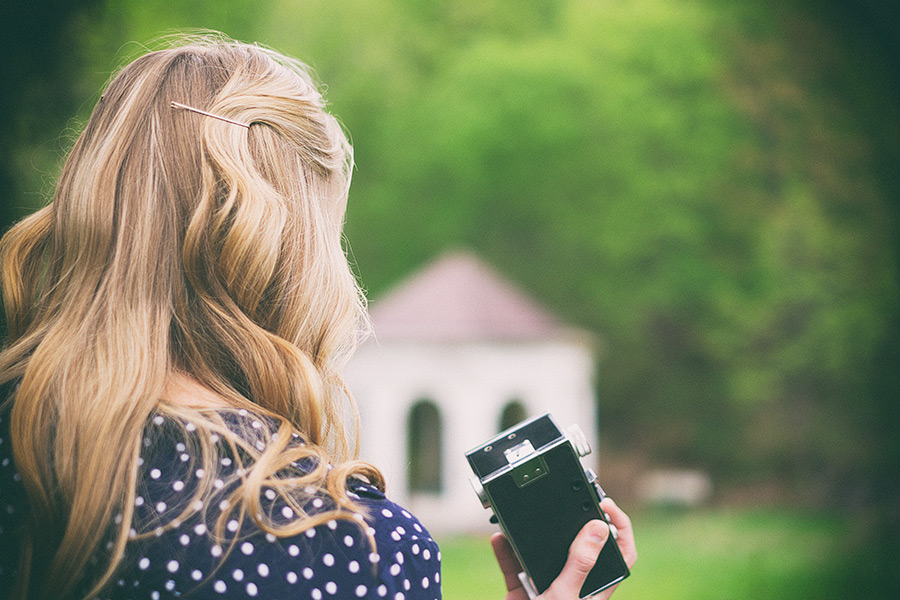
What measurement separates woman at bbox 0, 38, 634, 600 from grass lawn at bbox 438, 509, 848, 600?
32.5 ft

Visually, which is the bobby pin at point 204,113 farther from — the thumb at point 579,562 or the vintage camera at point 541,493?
the thumb at point 579,562

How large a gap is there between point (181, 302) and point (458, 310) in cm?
1606

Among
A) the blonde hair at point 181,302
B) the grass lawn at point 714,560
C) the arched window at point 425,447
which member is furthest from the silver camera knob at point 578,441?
the arched window at point 425,447

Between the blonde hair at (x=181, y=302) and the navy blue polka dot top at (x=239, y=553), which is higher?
the blonde hair at (x=181, y=302)

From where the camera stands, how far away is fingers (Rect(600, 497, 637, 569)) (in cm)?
148

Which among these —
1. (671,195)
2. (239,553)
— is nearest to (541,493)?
(239,553)

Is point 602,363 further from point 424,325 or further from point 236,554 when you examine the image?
point 236,554

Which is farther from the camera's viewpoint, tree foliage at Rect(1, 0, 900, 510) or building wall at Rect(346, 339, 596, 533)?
tree foliage at Rect(1, 0, 900, 510)

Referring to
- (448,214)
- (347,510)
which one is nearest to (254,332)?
(347,510)

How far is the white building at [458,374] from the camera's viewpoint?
1645 centimetres

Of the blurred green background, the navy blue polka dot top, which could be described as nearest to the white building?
the blurred green background

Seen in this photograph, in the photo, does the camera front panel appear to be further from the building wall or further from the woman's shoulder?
the building wall

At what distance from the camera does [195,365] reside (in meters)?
1.20

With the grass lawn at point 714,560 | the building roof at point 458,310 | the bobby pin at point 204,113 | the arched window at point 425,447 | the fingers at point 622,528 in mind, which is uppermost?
the bobby pin at point 204,113
